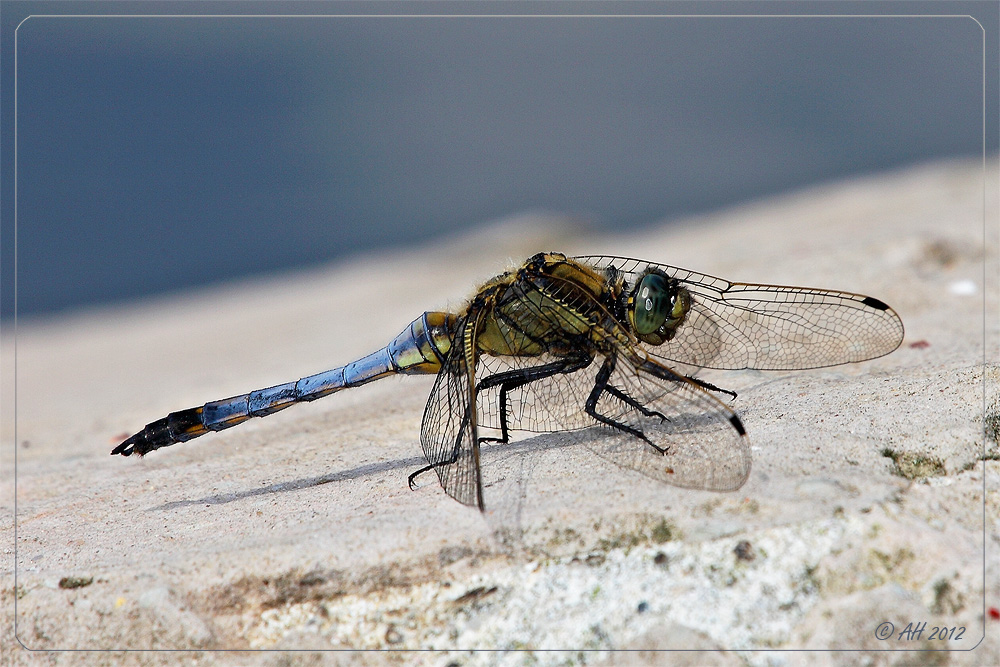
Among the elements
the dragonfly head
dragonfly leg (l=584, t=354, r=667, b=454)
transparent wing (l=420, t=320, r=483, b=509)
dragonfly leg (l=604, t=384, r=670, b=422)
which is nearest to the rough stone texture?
transparent wing (l=420, t=320, r=483, b=509)

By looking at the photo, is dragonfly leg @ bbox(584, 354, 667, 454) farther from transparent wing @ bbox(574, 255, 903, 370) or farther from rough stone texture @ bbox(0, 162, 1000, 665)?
transparent wing @ bbox(574, 255, 903, 370)

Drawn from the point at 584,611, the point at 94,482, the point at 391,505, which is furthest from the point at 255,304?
the point at 584,611

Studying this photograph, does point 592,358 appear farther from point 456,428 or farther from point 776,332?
point 776,332

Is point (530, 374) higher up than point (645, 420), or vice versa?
point (530, 374)

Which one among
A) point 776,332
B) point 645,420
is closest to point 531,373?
point 645,420

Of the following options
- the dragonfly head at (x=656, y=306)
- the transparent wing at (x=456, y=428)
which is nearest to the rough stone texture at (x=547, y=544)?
the transparent wing at (x=456, y=428)

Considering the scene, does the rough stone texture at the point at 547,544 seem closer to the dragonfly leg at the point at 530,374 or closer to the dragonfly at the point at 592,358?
the dragonfly at the point at 592,358

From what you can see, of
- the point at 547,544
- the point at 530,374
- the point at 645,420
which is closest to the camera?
the point at 547,544
